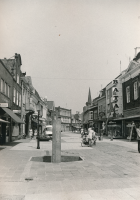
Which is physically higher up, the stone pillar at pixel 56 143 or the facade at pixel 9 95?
the facade at pixel 9 95

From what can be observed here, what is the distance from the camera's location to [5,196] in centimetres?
527

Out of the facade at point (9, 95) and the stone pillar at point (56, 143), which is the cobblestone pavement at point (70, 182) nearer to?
the stone pillar at point (56, 143)

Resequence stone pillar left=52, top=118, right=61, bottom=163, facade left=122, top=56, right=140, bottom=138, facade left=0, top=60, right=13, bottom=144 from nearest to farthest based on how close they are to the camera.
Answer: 1. stone pillar left=52, top=118, right=61, bottom=163
2. facade left=0, top=60, right=13, bottom=144
3. facade left=122, top=56, right=140, bottom=138

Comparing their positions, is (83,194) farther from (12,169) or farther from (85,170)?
(12,169)

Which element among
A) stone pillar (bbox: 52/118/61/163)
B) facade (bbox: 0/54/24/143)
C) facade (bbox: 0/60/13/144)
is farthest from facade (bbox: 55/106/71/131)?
stone pillar (bbox: 52/118/61/163)

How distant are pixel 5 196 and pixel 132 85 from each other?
85.2 ft

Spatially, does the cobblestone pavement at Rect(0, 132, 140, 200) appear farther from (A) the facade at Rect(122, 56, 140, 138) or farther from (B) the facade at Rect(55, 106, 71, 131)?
(B) the facade at Rect(55, 106, 71, 131)

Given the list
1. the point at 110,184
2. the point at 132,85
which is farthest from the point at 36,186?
the point at 132,85

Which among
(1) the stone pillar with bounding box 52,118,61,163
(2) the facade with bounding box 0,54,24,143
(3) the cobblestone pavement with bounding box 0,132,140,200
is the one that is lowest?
(3) the cobblestone pavement with bounding box 0,132,140,200

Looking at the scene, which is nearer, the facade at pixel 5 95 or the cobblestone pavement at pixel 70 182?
the cobblestone pavement at pixel 70 182

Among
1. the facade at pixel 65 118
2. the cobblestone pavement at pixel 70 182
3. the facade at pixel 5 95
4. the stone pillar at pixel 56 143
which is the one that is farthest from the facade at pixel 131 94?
the facade at pixel 65 118

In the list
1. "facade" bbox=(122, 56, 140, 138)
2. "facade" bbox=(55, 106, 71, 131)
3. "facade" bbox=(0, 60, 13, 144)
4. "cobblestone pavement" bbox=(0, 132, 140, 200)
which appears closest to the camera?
"cobblestone pavement" bbox=(0, 132, 140, 200)

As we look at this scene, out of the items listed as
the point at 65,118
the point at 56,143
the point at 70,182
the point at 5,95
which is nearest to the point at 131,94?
the point at 5,95

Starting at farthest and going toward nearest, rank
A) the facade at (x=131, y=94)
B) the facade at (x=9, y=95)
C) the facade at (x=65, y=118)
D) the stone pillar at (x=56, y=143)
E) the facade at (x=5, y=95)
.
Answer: the facade at (x=65, y=118), the facade at (x=131, y=94), the facade at (x=9, y=95), the facade at (x=5, y=95), the stone pillar at (x=56, y=143)
